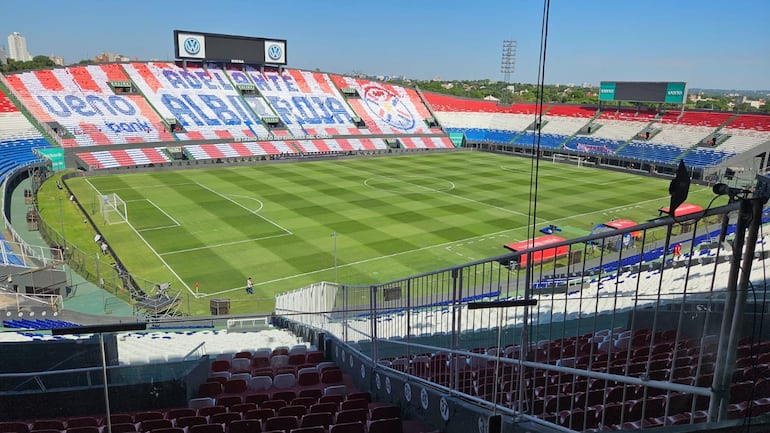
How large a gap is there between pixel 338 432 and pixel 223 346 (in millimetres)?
9542

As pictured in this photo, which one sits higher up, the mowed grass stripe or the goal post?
the goal post

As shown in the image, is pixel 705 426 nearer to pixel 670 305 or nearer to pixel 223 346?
pixel 670 305

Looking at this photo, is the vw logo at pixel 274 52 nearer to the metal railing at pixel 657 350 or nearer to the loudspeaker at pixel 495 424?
the metal railing at pixel 657 350

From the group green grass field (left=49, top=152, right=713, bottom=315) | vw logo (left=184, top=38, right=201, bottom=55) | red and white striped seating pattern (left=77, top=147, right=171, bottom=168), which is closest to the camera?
green grass field (left=49, top=152, right=713, bottom=315)

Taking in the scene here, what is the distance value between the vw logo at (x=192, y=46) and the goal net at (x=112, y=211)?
38011mm

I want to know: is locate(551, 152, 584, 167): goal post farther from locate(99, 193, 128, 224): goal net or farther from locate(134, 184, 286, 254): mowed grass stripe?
locate(99, 193, 128, 224): goal net

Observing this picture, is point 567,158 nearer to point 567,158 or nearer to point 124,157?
point 567,158

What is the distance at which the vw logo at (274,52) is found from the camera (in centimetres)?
7512

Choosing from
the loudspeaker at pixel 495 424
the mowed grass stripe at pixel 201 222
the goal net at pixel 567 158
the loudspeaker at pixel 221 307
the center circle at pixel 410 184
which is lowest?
the loudspeaker at pixel 221 307

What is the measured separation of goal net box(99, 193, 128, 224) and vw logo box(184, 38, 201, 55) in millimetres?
38011

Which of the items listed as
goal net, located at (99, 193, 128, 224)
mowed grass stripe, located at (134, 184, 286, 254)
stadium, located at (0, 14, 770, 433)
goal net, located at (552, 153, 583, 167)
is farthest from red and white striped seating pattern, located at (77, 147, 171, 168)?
goal net, located at (552, 153, 583, 167)

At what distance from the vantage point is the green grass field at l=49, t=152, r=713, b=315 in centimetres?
2586

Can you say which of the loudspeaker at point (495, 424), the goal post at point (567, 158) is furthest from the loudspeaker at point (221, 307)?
the goal post at point (567, 158)

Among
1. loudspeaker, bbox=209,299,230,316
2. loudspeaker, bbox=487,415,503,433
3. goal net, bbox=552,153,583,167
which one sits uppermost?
loudspeaker, bbox=487,415,503,433
